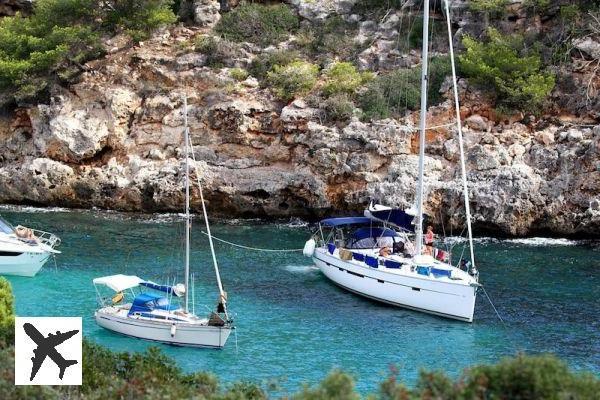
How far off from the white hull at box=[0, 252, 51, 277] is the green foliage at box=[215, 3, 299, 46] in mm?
24649

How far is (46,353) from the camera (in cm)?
1805

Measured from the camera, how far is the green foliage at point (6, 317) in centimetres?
2167

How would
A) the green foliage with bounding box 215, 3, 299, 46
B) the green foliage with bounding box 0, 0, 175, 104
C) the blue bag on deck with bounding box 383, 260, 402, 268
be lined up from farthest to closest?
the green foliage with bounding box 215, 3, 299, 46
the green foliage with bounding box 0, 0, 175, 104
the blue bag on deck with bounding box 383, 260, 402, 268

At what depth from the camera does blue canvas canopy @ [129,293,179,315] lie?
92.1 ft

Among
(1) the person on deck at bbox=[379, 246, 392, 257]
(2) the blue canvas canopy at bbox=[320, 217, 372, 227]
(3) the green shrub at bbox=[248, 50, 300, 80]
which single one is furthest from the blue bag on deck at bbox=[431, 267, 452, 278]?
(3) the green shrub at bbox=[248, 50, 300, 80]

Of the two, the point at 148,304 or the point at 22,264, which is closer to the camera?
the point at 148,304

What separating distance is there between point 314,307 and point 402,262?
379cm

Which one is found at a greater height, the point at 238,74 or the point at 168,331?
the point at 238,74

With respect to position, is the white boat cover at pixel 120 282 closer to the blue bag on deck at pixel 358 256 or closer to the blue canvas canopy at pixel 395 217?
the blue bag on deck at pixel 358 256

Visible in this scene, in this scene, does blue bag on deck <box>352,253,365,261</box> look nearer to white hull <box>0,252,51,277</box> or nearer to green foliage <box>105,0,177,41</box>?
white hull <box>0,252,51,277</box>

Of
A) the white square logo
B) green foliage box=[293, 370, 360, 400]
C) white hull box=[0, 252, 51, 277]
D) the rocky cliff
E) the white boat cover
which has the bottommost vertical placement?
white hull box=[0, 252, 51, 277]

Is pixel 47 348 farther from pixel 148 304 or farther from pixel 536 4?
pixel 536 4

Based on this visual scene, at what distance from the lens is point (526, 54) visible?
47.2 metres

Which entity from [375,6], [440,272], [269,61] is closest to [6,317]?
[440,272]
